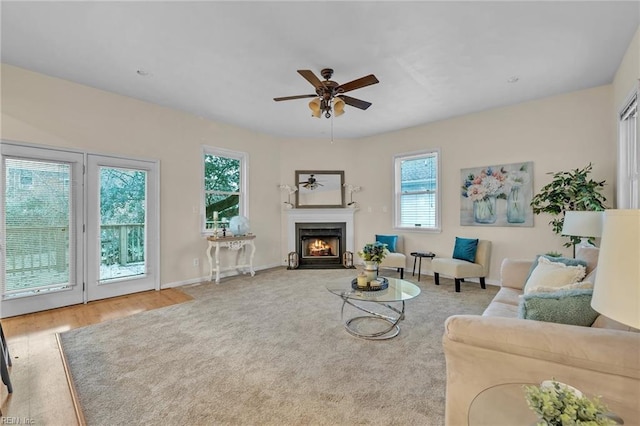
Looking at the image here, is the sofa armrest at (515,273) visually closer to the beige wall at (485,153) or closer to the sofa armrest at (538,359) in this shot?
the beige wall at (485,153)

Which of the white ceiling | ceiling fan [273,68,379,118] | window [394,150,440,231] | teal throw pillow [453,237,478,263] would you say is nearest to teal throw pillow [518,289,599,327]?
the white ceiling

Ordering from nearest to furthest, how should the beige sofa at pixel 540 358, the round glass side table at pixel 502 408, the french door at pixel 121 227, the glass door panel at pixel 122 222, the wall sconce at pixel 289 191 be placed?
the round glass side table at pixel 502 408
the beige sofa at pixel 540 358
the french door at pixel 121 227
the glass door panel at pixel 122 222
the wall sconce at pixel 289 191

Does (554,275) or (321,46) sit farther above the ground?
(321,46)

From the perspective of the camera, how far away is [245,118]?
4.95 metres

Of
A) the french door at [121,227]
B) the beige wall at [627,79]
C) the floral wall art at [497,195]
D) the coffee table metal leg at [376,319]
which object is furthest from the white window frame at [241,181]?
the beige wall at [627,79]

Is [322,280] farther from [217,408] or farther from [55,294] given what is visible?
[55,294]

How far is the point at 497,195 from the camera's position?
453 centimetres

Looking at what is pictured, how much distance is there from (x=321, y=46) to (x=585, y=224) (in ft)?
9.67

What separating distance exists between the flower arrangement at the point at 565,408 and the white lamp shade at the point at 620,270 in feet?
0.81

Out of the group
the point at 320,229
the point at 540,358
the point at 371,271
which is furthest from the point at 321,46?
the point at 320,229

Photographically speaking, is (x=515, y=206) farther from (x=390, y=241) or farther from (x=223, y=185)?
(x=223, y=185)

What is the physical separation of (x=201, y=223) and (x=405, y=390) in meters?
4.12

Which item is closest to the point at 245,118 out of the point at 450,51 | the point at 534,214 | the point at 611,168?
the point at 450,51

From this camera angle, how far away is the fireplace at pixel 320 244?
20.4ft
